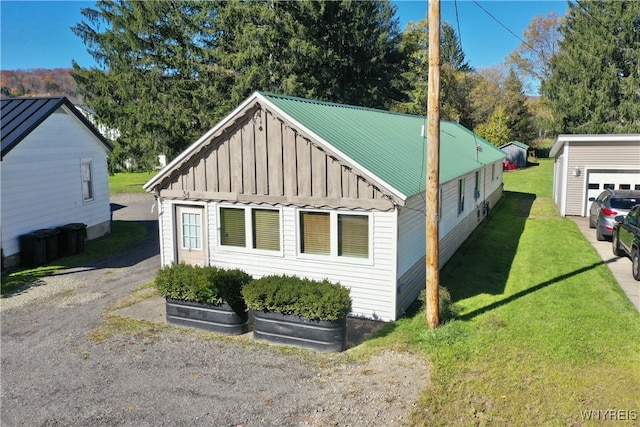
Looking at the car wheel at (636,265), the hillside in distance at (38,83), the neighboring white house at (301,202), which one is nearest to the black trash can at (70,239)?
the neighboring white house at (301,202)

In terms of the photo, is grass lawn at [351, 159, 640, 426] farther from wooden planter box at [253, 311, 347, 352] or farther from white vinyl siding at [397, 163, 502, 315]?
white vinyl siding at [397, 163, 502, 315]

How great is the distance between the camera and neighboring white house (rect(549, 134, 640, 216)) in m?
22.8

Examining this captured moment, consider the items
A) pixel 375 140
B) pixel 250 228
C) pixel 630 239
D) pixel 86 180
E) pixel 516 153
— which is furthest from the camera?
pixel 516 153

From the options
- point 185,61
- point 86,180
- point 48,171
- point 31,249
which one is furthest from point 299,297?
point 185,61

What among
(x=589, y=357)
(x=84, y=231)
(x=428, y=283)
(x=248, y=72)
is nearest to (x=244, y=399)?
(x=428, y=283)

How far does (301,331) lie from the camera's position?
9.66 m

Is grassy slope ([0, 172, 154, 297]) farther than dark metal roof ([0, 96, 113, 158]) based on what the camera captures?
No

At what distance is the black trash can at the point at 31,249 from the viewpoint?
1630cm

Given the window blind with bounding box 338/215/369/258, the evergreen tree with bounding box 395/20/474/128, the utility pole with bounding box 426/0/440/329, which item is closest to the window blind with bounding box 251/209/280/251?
the window blind with bounding box 338/215/369/258

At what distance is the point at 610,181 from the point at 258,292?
67.0 ft

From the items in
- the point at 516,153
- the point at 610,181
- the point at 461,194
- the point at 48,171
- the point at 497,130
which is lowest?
the point at 461,194

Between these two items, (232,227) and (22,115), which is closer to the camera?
(232,227)

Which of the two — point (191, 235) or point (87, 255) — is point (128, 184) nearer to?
point (87, 255)

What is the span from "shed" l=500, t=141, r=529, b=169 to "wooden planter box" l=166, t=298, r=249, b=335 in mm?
43692
